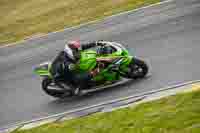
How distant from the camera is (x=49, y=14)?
1149 inches

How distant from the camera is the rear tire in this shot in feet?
51.6

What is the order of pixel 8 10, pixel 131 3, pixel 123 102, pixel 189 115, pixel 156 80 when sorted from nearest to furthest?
pixel 189 115, pixel 123 102, pixel 156 80, pixel 131 3, pixel 8 10

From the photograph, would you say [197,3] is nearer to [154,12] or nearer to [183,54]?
[154,12]

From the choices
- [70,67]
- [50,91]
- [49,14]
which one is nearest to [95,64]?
[70,67]

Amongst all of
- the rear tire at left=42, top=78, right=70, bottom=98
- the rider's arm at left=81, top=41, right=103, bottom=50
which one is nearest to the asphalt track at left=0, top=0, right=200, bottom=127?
the rear tire at left=42, top=78, right=70, bottom=98

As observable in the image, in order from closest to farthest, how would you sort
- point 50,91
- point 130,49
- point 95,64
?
point 95,64, point 50,91, point 130,49

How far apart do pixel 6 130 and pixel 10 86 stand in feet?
14.4

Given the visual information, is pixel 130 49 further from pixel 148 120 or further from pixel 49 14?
pixel 49 14

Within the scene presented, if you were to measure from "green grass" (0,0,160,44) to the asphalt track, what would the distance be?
5.27ft

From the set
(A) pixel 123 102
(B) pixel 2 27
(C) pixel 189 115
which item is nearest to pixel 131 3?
(B) pixel 2 27

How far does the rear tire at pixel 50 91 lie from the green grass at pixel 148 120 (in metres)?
2.60

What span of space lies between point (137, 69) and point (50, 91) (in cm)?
269

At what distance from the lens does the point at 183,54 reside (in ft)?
53.3

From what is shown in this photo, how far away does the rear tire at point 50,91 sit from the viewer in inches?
620
